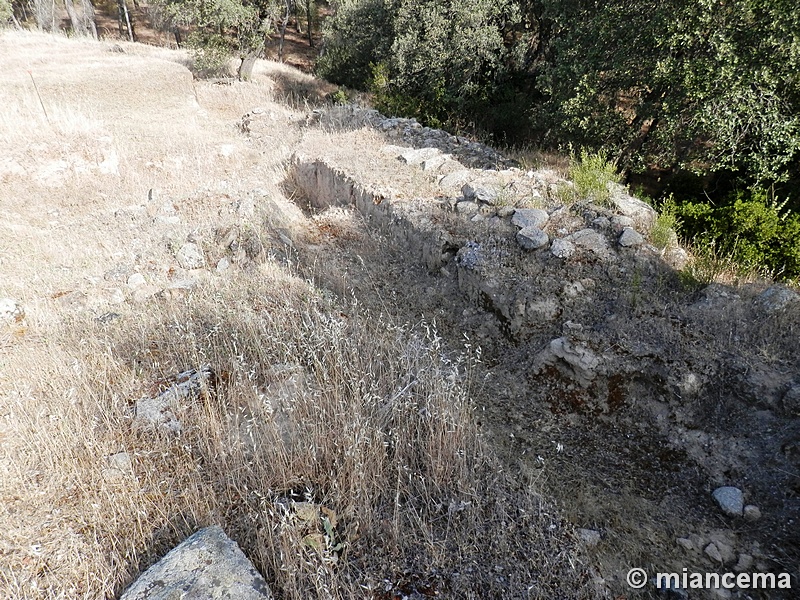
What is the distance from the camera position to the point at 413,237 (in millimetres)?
6230

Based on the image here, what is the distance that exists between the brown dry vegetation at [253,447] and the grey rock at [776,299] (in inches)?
114

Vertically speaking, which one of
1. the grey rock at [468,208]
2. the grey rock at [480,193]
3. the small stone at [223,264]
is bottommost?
the small stone at [223,264]

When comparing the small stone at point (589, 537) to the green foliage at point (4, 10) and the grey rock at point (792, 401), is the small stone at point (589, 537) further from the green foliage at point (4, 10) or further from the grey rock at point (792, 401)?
the green foliage at point (4, 10)

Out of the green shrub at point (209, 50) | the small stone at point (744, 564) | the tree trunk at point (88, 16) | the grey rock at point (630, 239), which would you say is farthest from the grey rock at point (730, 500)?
the tree trunk at point (88, 16)

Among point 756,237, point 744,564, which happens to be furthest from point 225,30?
point 744,564

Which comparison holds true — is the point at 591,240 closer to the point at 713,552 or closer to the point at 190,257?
the point at 713,552

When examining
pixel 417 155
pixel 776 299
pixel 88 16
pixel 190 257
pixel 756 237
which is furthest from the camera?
pixel 88 16

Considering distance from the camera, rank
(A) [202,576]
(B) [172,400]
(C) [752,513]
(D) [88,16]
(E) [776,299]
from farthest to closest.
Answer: (D) [88,16], (E) [776,299], (B) [172,400], (C) [752,513], (A) [202,576]

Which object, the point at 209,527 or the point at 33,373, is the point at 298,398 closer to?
the point at 209,527

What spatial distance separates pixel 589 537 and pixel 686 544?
0.68 metres

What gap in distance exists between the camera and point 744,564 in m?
2.78

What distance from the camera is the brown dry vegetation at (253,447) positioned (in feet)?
8.04

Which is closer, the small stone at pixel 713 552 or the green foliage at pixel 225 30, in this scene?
the small stone at pixel 713 552

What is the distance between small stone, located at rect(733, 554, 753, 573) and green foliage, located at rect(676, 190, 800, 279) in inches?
141
